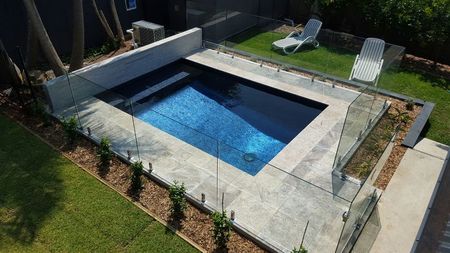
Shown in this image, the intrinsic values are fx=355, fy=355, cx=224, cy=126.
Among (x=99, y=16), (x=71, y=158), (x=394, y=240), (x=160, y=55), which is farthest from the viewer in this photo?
(x=99, y=16)

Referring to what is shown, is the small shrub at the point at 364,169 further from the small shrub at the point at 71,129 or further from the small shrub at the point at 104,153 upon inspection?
the small shrub at the point at 71,129

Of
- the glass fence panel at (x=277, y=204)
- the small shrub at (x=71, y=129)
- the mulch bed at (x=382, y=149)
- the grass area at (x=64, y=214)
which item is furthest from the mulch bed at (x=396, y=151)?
the small shrub at (x=71, y=129)

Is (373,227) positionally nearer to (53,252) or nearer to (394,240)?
(394,240)

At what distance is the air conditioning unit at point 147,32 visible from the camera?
46.2ft

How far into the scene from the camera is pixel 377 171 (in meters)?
8.42

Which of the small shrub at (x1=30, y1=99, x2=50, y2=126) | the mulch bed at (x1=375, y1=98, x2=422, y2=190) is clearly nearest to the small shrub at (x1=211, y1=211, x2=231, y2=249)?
the mulch bed at (x1=375, y1=98, x2=422, y2=190)

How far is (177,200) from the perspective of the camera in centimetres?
702

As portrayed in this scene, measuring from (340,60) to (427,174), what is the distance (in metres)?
5.13

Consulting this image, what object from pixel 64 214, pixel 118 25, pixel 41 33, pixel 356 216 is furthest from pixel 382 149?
pixel 118 25

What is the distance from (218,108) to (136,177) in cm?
461

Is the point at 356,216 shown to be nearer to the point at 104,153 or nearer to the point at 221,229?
the point at 221,229

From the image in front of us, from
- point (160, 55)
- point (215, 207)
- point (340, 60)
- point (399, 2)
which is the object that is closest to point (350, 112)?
point (215, 207)

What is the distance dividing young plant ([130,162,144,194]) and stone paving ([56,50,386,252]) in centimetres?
53

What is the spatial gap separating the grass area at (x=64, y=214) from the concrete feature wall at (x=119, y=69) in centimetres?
211
